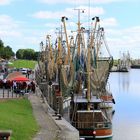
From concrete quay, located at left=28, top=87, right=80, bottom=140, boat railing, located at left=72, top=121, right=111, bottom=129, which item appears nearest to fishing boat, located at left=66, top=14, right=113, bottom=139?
boat railing, located at left=72, top=121, right=111, bottom=129

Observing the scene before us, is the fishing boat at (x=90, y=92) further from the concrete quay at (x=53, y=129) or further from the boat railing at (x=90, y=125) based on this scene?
the concrete quay at (x=53, y=129)

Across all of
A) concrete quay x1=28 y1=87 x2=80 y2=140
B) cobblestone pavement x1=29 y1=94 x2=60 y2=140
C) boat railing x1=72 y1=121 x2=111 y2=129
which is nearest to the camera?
cobblestone pavement x1=29 y1=94 x2=60 y2=140

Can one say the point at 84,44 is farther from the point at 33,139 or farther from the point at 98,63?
the point at 33,139

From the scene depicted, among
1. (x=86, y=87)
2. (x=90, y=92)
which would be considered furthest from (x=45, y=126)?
(x=86, y=87)

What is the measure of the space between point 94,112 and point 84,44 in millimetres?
19680

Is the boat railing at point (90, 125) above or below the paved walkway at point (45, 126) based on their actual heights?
below

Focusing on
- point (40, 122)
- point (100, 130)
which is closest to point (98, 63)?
point (100, 130)

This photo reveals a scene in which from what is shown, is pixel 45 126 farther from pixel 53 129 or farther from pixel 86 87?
pixel 86 87

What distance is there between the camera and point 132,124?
6028cm

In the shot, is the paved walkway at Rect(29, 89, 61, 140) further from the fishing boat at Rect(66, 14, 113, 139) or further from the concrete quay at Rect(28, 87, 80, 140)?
the fishing boat at Rect(66, 14, 113, 139)

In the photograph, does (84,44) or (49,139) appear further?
(84,44)

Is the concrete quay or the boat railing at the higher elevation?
the concrete quay

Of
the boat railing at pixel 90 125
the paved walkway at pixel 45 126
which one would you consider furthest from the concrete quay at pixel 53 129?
the boat railing at pixel 90 125

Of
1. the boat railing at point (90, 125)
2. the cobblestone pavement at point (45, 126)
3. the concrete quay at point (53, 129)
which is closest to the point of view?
the cobblestone pavement at point (45, 126)
